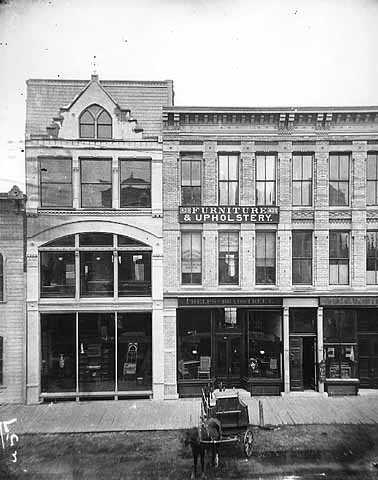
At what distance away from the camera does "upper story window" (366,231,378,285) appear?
52.5ft

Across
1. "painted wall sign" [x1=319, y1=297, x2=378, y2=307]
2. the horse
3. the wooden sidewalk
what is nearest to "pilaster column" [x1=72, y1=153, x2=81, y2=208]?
the wooden sidewalk

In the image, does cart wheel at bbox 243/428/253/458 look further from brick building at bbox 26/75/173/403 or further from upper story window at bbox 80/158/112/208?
upper story window at bbox 80/158/112/208

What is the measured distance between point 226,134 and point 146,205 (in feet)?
14.5

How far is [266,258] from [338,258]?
3.02 m

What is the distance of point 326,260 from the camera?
15.9m

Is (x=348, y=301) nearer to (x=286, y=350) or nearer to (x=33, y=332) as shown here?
(x=286, y=350)

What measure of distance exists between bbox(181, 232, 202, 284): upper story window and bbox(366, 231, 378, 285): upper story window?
6993 mm

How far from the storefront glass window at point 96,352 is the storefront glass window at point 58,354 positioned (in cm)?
35

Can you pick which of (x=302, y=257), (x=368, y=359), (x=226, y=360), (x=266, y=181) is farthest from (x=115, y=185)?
(x=368, y=359)

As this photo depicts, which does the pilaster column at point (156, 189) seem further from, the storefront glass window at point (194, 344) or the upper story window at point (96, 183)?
the storefront glass window at point (194, 344)

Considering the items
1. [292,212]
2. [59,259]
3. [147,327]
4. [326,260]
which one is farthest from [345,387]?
[59,259]

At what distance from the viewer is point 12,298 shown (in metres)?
15.3

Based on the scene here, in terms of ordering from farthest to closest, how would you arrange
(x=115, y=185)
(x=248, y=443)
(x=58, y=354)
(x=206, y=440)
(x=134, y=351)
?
1. (x=134, y=351)
2. (x=115, y=185)
3. (x=58, y=354)
4. (x=248, y=443)
5. (x=206, y=440)

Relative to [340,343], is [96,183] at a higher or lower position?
higher
